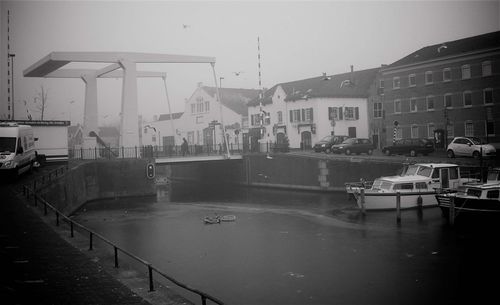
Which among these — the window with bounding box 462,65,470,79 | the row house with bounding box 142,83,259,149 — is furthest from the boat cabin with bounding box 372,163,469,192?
the row house with bounding box 142,83,259,149

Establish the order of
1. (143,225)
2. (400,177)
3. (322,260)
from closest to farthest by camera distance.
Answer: (322,260), (143,225), (400,177)

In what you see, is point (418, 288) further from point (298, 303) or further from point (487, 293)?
point (298, 303)

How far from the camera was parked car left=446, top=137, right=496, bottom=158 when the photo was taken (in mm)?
33188

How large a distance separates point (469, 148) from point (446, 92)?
11926 millimetres

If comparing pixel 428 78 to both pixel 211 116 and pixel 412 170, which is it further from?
pixel 211 116

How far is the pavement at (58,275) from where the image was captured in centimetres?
948

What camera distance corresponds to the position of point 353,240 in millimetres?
21156

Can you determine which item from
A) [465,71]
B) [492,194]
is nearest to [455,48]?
[465,71]

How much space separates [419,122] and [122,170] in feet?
94.7

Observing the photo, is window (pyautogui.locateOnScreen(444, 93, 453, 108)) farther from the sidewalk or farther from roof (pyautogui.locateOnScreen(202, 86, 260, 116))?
the sidewalk

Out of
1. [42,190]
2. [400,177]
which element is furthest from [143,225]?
[400,177]

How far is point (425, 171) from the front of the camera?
2869 centimetres

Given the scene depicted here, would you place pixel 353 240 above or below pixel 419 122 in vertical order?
below

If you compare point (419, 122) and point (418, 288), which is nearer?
point (418, 288)
